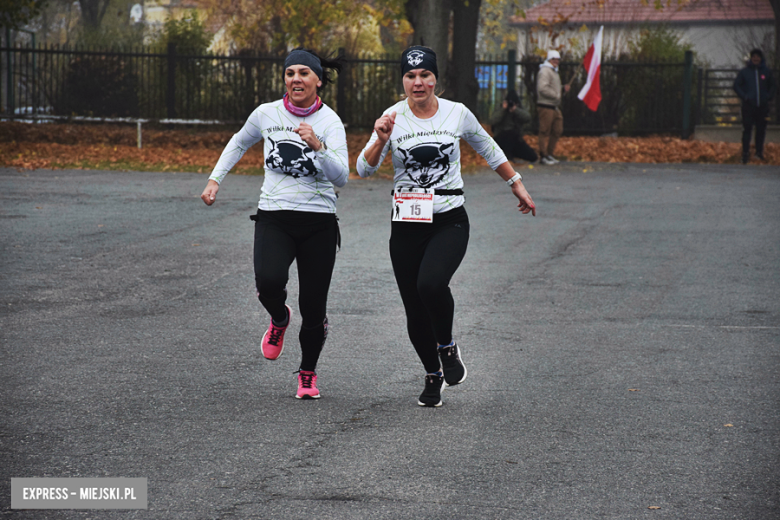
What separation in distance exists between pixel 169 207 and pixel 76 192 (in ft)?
6.77

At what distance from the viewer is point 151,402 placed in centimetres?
506

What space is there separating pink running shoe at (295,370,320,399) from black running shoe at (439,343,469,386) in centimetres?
70

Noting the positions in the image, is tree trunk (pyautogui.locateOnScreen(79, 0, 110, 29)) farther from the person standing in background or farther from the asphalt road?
the asphalt road

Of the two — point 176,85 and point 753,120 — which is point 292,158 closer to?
point 753,120

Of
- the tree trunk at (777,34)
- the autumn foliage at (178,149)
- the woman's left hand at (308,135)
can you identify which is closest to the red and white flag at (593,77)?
the autumn foliage at (178,149)

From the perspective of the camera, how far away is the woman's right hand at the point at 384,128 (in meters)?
4.86

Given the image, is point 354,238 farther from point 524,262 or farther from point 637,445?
point 637,445

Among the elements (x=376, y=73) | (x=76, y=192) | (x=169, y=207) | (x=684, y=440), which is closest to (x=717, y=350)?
(x=684, y=440)

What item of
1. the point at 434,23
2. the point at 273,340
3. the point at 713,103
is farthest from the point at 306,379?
the point at 713,103

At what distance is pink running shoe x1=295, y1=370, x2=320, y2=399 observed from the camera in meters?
5.22

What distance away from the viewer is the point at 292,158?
513 centimetres

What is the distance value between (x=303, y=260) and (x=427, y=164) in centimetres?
86

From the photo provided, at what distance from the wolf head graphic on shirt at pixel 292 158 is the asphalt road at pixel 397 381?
122 centimetres

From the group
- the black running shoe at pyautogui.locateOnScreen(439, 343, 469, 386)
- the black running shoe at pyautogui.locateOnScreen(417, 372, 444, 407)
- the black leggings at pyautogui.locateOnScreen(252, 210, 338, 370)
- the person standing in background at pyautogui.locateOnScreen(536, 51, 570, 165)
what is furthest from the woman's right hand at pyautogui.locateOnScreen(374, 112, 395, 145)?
the person standing in background at pyautogui.locateOnScreen(536, 51, 570, 165)
